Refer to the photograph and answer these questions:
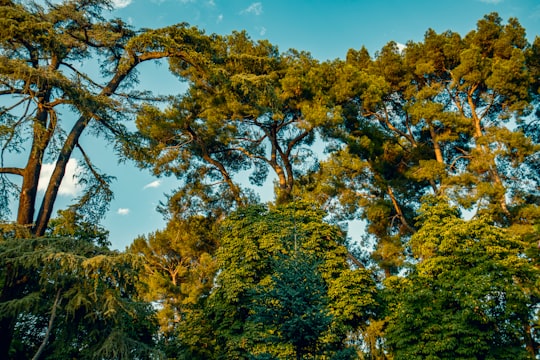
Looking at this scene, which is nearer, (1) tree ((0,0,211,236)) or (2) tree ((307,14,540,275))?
(1) tree ((0,0,211,236))

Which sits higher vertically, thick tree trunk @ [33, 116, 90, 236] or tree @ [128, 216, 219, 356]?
tree @ [128, 216, 219, 356]

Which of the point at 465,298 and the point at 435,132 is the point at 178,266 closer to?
the point at 435,132

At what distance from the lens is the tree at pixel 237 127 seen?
17016 mm

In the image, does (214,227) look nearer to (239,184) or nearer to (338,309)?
(239,184)

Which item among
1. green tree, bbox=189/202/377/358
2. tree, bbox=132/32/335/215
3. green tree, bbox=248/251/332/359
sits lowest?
green tree, bbox=248/251/332/359

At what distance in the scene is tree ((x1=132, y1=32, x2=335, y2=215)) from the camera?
55.8 feet

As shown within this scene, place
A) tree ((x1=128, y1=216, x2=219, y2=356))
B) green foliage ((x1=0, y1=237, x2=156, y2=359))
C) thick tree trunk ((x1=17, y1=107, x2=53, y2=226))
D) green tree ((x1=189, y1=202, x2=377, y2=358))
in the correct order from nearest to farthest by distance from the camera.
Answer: green foliage ((x1=0, y1=237, x2=156, y2=359)) → thick tree trunk ((x1=17, y1=107, x2=53, y2=226)) → green tree ((x1=189, y1=202, x2=377, y2=358)) → tree ((x1=128, y1=216, x2=219, y2=356))

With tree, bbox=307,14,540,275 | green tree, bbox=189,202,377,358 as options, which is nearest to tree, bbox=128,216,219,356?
green tree, bbox=189,202,377,358

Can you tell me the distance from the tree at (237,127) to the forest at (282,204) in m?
0.09

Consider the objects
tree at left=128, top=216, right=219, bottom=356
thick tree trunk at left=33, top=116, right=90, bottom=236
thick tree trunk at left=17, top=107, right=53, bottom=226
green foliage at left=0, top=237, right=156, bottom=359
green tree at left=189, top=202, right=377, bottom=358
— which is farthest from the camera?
tree at left=128, top=216, right=219, bottom=356

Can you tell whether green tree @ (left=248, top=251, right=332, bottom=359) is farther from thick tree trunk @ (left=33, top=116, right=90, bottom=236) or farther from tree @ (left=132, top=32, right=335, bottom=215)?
tree @ (left=132, top=32, right=335, bottom=215)

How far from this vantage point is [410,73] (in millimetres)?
19875

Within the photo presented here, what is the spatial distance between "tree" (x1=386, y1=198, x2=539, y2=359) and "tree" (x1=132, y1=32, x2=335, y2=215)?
633 centimetres

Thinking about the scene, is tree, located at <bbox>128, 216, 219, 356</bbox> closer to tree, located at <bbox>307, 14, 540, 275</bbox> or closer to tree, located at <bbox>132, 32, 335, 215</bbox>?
tree, located at <bbox>132, 32, 335, 215</bbox>
